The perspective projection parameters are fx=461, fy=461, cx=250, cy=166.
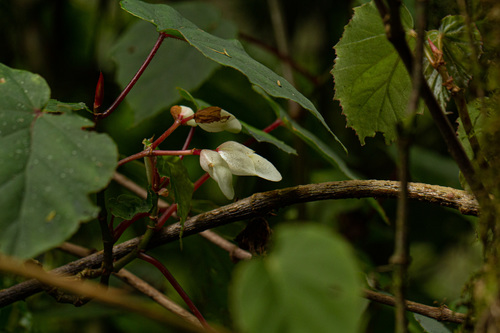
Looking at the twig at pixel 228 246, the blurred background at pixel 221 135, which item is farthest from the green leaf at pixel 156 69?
the twig at pixel 228 246

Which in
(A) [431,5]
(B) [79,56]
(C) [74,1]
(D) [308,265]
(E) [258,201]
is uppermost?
(A) [431,5]

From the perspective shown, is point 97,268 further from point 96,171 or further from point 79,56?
point 79,56

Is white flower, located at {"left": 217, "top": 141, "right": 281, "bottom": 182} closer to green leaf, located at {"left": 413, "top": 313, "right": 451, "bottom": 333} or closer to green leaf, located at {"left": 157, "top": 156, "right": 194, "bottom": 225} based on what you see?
green leaf, located at {"left": 157, "top": 156, "right": 194, "bottom": 225}

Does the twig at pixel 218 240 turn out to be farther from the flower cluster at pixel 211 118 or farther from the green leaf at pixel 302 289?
the green leaf at pixel 302 289

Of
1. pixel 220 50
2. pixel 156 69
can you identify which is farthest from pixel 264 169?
pixel 156 69

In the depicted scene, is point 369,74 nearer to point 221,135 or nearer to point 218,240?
point 218,240

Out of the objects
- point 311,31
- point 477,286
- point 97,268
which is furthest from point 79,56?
point 477,286
